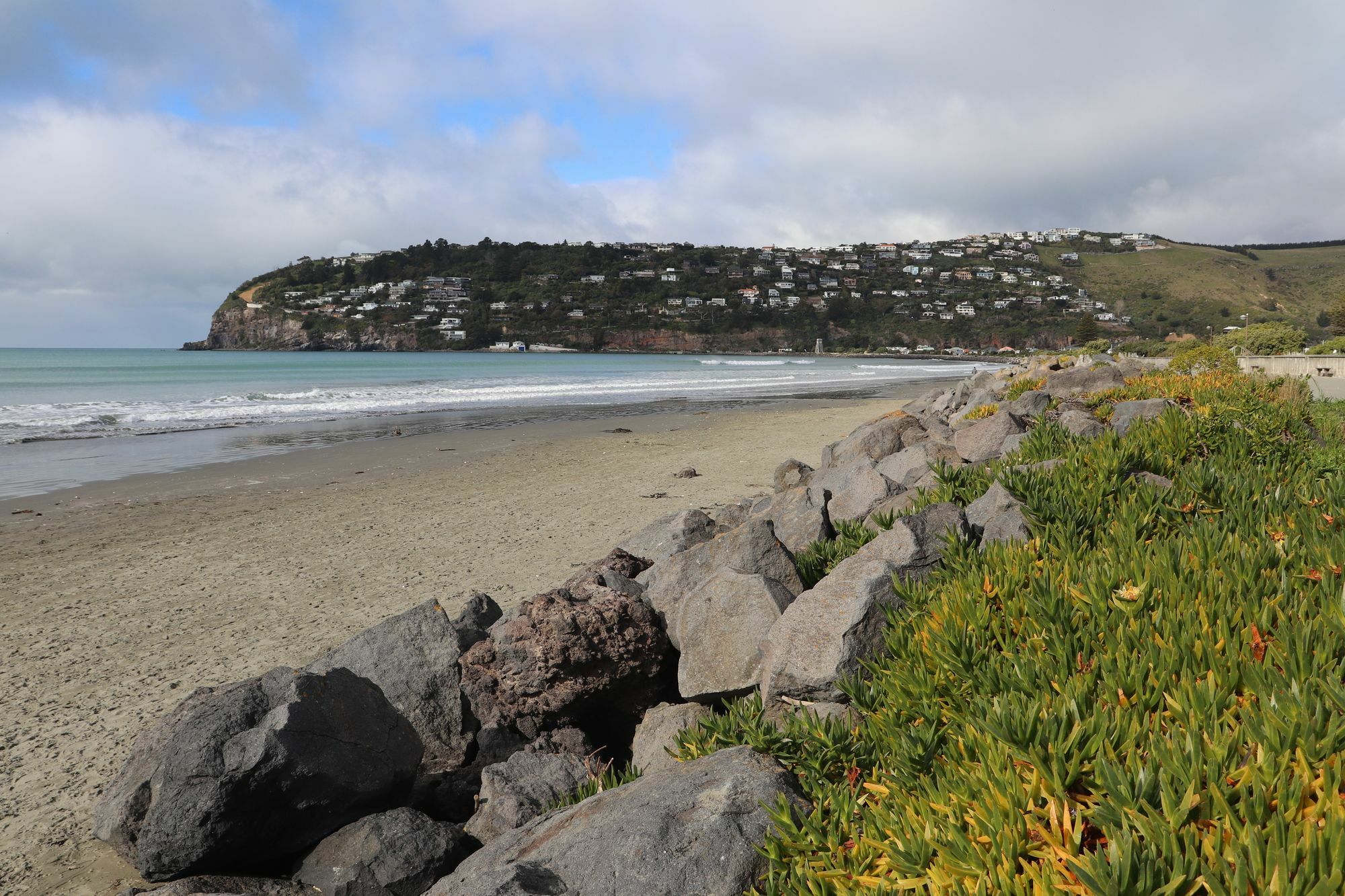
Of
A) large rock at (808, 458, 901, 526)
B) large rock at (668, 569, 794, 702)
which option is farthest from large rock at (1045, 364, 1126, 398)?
large rock at (668, 569, 794, 702)

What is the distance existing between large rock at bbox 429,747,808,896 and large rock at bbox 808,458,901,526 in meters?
3.15

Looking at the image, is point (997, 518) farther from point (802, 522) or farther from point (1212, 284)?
point (1212, 284)

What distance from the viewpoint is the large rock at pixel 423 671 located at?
4.53m

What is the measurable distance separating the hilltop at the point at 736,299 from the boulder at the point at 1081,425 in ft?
318

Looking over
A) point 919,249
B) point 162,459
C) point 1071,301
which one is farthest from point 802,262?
point 162,459

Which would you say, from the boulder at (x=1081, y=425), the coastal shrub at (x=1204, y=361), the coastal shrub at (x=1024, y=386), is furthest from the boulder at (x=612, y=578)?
the coastal shrub at (x=1204, y=361)

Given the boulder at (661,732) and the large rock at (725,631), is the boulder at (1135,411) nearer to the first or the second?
the large rock at (725,631)

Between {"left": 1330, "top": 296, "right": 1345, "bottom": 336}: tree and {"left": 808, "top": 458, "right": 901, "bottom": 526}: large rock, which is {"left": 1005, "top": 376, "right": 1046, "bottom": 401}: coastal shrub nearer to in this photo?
{"left": 808, "top": 458, "right": 901, "bottom": 526}: large rock

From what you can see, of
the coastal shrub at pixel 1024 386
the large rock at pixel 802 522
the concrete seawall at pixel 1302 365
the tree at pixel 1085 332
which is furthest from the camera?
the tree at pixel 1085 332

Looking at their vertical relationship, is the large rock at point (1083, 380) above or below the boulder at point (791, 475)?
above

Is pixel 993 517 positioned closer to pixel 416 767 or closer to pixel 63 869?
pixel 416 767

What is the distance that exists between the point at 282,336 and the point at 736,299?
68.2 metres

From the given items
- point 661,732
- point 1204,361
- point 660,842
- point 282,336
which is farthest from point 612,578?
point 282,336

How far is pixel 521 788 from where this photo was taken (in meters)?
3.62
